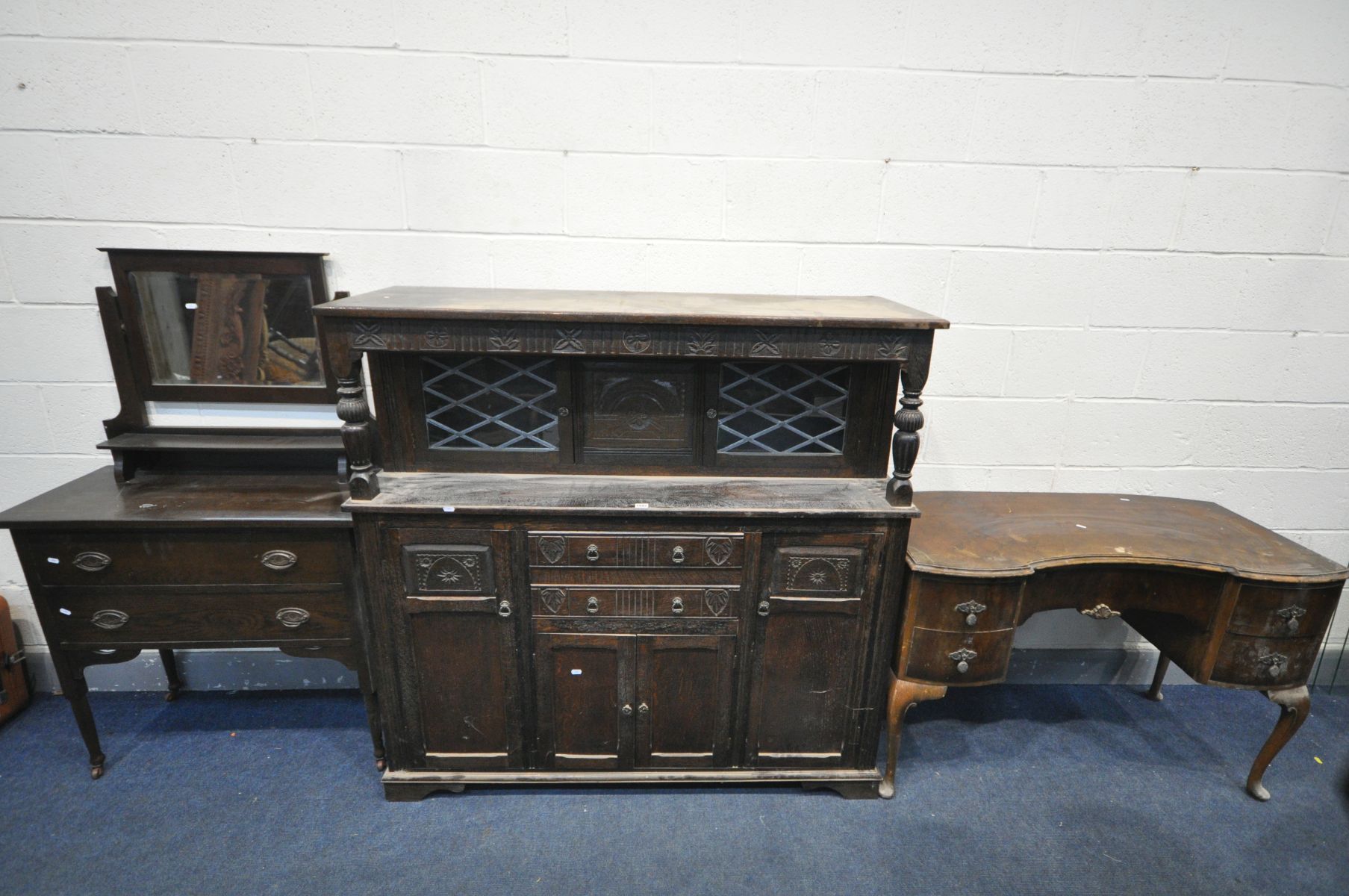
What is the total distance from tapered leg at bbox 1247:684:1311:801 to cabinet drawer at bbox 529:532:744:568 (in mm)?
1705

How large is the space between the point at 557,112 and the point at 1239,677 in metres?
2.65

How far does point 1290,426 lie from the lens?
2.32 m

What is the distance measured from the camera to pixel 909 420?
1.70 meters

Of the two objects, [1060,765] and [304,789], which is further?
[1060,765]

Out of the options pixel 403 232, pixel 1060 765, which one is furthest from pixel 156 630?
pixel 1060 765

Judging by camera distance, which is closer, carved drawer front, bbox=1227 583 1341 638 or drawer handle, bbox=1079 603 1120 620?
carved drawer front, bbox=1227 583 1341 638

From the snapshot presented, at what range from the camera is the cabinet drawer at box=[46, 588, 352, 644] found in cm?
185

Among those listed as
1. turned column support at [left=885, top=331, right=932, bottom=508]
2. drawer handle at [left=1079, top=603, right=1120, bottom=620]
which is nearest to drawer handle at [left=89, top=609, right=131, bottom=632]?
turned column support at [left=885, top=331, right=932, bottom=508]

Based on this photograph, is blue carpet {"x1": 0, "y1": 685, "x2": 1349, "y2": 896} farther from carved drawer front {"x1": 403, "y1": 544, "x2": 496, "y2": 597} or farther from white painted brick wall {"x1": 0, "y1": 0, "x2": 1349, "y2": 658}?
white painted brick wall {"x1": 0, "y1": 0, "x2": 1349, "y2": 658}

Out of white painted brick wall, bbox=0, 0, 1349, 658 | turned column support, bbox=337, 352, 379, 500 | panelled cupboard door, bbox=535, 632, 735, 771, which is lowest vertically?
panelled cupboard door, bbox=535, 632, 735, 771

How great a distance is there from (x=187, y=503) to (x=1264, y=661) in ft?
10.4

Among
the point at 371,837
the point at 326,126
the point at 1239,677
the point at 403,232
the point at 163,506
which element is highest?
the point at 326,126

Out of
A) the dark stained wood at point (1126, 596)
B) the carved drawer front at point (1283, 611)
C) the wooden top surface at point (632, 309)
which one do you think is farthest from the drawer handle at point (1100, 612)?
the wooden top surface at point (632, 309)

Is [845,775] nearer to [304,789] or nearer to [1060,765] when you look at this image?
[1060,765]
